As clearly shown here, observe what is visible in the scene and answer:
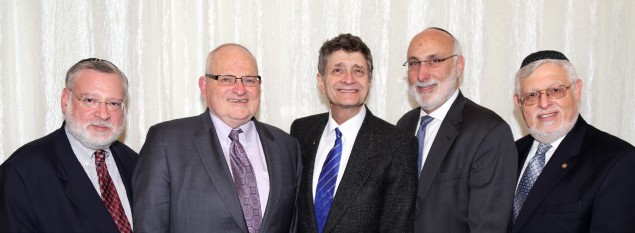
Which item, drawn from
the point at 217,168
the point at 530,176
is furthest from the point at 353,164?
the point at 530,176

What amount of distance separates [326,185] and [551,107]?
1.09 metres

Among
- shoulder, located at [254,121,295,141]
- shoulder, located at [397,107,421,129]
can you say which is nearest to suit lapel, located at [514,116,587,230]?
shoulder, located at [397,107,421,129]

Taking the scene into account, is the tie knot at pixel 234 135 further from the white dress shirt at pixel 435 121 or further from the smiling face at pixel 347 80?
the white dress shirt at pixel 435 121

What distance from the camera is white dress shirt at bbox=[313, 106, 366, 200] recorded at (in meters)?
2.82

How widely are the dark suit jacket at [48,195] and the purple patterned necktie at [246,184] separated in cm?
56

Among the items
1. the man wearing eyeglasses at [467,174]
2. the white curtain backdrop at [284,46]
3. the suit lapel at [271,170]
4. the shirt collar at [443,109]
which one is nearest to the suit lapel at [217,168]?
the suit lapel at [271,170]

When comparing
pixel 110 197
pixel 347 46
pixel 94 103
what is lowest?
pixel 110 197

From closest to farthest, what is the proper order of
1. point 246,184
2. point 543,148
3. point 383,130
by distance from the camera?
point 246,184 → point 383,130 → point 543,148

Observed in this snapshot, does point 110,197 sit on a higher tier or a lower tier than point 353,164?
lower

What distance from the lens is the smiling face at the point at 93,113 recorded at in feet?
9.12

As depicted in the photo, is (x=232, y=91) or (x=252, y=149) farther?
(x=252, y=149)

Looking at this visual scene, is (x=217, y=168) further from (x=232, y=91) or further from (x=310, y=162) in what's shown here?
(x=310, y=162)

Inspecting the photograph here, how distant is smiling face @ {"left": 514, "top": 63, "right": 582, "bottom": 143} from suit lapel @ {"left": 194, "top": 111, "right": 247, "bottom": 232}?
4.64 feet

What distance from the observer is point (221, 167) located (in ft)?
8.77
